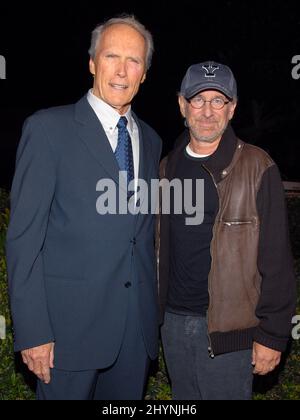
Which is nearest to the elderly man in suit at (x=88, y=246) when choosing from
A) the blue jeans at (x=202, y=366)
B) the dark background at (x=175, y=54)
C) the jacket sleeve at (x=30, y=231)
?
the jacket sleeve at (x=30, y=231)

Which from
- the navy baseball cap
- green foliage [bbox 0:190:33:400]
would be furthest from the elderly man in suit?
green foliage [bbox 0:190:33:400]

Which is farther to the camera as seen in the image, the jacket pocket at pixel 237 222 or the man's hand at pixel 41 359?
the jacket pocket at pixel 237 222

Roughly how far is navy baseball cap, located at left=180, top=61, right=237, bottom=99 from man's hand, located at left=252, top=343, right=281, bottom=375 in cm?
149

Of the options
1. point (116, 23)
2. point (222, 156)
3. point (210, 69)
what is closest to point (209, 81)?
point (210, 69)

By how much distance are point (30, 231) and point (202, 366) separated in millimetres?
1308

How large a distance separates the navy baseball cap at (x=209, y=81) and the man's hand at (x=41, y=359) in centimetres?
168

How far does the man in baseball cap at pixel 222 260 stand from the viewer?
10.8 feet

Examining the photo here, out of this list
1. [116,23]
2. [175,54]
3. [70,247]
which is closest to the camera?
[70,247]

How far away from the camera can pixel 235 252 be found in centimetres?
330

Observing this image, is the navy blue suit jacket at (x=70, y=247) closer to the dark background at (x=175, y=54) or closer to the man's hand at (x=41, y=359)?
the man's hand at (x=41, y=359)

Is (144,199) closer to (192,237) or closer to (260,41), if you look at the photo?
(192,237)

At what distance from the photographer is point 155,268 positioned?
11.7 ft

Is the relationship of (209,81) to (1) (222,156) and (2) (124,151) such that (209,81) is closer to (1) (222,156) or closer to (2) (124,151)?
(1) (222,156)

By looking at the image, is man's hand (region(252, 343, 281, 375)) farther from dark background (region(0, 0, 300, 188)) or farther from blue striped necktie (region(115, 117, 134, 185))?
dark background (region(0, 0, 300, 188))
